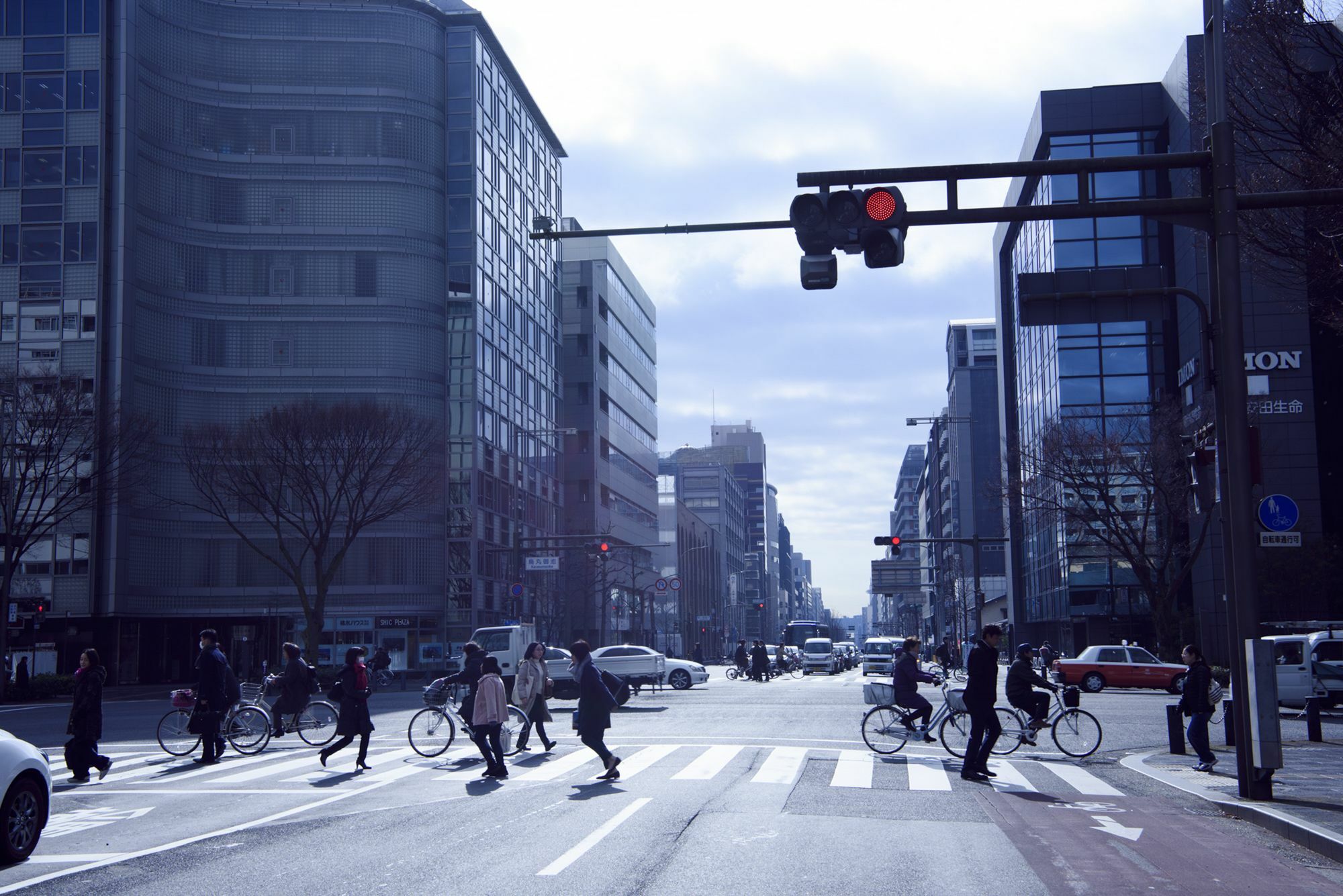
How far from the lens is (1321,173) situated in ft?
47.9

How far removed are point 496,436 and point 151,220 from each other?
19.8m

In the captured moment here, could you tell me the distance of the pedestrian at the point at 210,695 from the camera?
18.9 metres

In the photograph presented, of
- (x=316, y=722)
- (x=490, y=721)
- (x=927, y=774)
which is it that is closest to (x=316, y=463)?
(x=316, y=722)

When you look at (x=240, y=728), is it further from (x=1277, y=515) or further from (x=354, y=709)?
(x=1277, y=515)

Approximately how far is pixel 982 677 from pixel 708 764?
4256 mm

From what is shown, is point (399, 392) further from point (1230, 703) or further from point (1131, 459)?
point (1230, 703)

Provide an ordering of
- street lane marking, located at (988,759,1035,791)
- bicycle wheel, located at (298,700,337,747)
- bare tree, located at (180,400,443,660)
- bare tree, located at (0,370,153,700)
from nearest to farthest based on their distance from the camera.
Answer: street lane marking, located at (988,759,1035,791)
bicycle wheel, located at (298,700,337,747)
bare tree, located at (0,370,153,700)
bare tree, located at (180,400,443,660)

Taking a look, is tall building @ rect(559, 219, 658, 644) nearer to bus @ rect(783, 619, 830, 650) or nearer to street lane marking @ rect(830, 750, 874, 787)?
bus @ rect(783, 619, 830, 650)

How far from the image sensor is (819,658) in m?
67.4

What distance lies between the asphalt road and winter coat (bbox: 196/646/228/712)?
3.54ft

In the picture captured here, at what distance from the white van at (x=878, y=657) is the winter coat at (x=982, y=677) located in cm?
3839

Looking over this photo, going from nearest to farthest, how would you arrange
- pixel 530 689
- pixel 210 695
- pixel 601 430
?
pixel 210 695, pixel 530 689, pixel 601 430

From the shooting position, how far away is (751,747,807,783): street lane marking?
53.3 ft

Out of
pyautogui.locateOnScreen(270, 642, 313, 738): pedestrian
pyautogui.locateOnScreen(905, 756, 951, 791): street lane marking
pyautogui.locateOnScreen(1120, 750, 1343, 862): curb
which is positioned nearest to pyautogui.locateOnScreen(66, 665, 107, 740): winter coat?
pyautogui.locateOnScreen(270, 642, 313, 738): pedestrian
